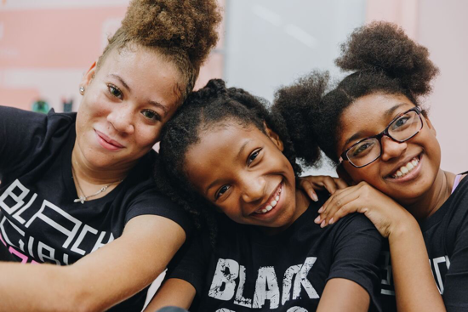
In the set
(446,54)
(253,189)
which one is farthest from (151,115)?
(446,54)

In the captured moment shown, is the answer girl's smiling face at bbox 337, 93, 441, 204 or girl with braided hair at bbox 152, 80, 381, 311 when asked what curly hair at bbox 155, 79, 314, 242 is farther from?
girl's smiling face at bbox 337, 93, 441, 204

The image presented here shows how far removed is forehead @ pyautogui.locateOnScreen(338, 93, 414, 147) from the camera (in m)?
1.13

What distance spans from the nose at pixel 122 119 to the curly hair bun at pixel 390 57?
591 millimetres

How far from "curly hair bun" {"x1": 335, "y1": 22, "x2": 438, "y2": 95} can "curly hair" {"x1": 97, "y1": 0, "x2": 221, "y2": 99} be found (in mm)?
392

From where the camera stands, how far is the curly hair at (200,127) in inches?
44.6

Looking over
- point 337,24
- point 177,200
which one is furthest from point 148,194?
point 337,24

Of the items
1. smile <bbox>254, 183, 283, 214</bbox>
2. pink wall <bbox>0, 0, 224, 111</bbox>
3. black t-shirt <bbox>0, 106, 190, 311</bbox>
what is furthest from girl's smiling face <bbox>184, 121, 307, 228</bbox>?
pink wall <bbox>0, 0, 224, 111</bbox>

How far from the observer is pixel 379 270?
103cm

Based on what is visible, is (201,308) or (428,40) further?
(428,40)

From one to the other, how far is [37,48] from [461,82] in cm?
219

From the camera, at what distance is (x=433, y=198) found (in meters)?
1.15

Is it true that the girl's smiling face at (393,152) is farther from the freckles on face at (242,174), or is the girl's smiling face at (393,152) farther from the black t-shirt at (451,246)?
the freckles on face at (242,174)

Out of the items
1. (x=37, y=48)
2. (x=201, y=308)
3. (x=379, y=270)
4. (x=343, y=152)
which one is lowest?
(x=201, y=308)

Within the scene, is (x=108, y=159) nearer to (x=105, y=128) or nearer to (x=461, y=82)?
(x=105, y=128)
